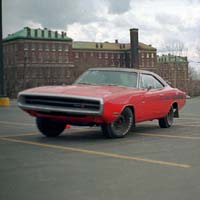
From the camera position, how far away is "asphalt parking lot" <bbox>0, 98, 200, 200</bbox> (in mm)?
5117

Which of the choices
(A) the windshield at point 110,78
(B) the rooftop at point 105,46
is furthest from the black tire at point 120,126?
(B) the rooftop at point 105,46

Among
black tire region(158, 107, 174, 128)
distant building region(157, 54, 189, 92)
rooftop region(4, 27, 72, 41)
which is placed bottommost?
black tire region(158, 107, 174, 128)

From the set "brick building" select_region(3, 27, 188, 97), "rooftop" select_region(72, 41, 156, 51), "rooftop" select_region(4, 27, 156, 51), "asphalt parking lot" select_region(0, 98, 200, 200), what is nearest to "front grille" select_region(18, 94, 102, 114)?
"asphalt parking lot" select_region(0, 98, 200, 200)

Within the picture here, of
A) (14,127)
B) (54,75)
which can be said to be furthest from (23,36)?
(14,127)

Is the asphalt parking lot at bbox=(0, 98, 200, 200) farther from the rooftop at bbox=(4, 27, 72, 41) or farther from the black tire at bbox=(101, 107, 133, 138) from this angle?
Answer: the rooftop at bbox=(4, 27, 72, 41)

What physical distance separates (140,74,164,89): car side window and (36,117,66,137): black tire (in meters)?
2.05

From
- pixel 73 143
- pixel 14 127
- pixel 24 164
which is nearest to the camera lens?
pixel 24 164

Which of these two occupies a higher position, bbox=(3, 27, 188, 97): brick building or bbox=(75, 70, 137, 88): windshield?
bbox=(3, 27, 188, 97): brick building

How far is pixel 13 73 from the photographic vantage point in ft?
160

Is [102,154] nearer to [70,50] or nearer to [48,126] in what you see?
[48,126]

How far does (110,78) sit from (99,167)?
14.1 ft

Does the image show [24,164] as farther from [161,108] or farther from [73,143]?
[161,108]

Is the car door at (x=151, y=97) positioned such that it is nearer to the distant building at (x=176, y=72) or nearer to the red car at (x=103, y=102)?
the red car at (x=103, y=102)

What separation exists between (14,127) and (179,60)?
77.2 m
